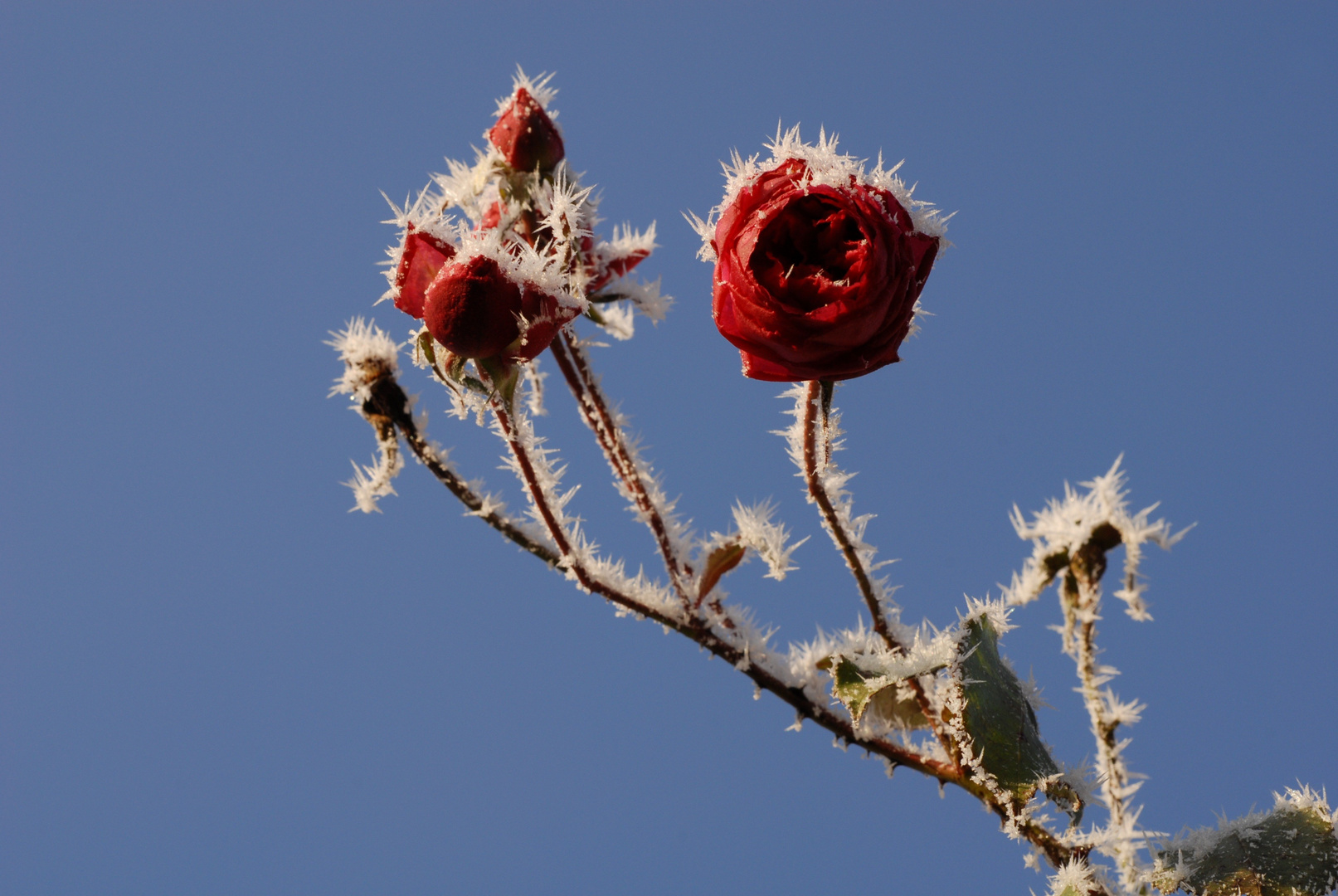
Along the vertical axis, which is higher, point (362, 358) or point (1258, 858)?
point (362, 358)

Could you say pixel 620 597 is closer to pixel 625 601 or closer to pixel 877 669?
pixel 625 601

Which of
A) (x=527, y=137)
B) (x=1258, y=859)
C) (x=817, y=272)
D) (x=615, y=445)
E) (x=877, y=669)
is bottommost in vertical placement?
(x=1258, y=859)

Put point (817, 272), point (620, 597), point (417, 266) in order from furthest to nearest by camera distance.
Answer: point (620, 597)
point (417, 266)
point (817, 272)

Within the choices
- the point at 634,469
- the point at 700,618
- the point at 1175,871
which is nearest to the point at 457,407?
the point at 634,469

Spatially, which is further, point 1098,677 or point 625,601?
point 625,601

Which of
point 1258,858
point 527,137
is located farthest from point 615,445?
point 1258,858

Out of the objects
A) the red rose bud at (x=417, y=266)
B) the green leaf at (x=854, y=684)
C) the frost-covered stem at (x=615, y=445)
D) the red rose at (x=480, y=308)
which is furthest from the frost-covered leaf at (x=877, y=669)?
the red rose bud at (x=417, y=266)

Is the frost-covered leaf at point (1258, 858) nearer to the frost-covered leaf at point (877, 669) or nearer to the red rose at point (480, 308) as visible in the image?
the frost-covered leaf at point (877, 669)
